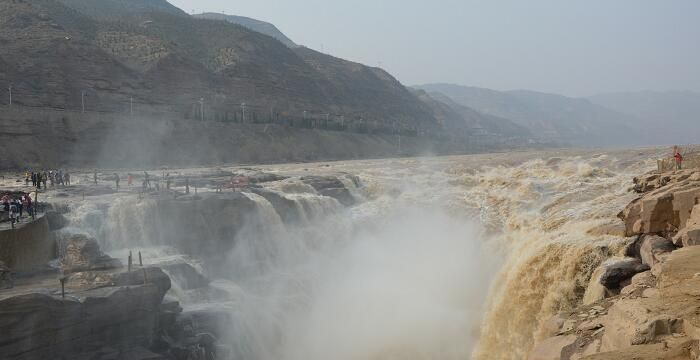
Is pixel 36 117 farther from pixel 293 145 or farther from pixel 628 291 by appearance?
pixel 628 291

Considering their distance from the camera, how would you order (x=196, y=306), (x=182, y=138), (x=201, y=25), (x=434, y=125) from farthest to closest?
(x=434, y=125) → (x=201, y=25) → (x=182, y=138) → (x=196, y=306)

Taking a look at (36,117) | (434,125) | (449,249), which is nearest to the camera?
(449,249)

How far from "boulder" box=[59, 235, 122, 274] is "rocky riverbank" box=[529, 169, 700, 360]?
12.1m

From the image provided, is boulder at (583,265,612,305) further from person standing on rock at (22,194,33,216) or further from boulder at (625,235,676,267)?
person standing on rock at (22,194,33,216)

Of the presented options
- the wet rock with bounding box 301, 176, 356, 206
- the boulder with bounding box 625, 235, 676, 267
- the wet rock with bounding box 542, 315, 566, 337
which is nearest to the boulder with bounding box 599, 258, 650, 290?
the boulder with bounding box 625, 235, 676, 267

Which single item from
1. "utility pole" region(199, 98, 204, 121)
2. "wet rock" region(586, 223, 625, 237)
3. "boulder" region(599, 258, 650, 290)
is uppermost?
"utility pole" region(199, 98, 204, 121)

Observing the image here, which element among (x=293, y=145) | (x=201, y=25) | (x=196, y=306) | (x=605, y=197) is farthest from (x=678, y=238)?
(x=201, y=25)

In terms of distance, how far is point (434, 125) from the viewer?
14262 cm

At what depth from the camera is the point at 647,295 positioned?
9.09 meters

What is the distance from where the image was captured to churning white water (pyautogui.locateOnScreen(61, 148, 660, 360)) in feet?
49.1

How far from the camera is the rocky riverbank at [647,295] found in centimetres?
711

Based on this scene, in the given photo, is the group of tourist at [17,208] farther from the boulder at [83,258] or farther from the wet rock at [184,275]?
the wet rock at [184,275]

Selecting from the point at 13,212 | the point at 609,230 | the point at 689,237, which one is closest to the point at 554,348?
the point at 689,237

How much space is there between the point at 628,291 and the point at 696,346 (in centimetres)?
412
